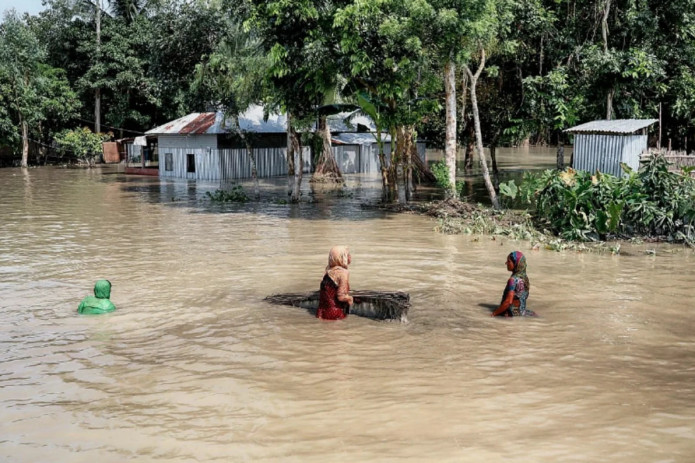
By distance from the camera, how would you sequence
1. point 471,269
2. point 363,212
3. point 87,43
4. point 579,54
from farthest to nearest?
point 87,43 < point 579,54 < point 363,212 < point 471,269

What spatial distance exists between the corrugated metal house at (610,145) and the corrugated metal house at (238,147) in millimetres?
15916

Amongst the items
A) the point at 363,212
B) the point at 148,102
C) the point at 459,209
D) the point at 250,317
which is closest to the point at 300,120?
the point at 363,212

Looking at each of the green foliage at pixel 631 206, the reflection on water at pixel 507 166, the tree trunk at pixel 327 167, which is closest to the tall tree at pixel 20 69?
the tree trunk at pixel 327 167

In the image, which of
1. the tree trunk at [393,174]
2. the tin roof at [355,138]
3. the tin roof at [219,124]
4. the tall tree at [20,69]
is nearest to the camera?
the tree trunk at [393,174]

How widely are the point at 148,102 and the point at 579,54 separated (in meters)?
33.3

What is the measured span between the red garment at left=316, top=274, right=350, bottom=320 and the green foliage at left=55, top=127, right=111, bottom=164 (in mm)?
41625

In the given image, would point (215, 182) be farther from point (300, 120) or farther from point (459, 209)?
point (459, 209)

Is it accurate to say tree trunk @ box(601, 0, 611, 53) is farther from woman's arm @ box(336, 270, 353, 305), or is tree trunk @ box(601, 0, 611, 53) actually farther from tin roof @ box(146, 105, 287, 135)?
woman's arm @ box(336, 270, 353, 305)

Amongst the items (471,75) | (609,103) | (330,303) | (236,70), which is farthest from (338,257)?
(609,103)

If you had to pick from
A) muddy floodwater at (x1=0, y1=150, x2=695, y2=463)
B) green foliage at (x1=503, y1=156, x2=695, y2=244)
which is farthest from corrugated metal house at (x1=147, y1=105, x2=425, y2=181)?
muddy floodwater at (x1=0, y1=150, x2=695, y2=463)

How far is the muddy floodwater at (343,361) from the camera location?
6.15 metres

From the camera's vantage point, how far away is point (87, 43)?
47.4 m

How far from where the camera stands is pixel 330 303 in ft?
32.3

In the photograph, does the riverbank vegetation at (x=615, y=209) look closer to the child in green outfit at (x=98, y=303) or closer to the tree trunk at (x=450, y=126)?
the tree trunk at (x=450, y=126)
